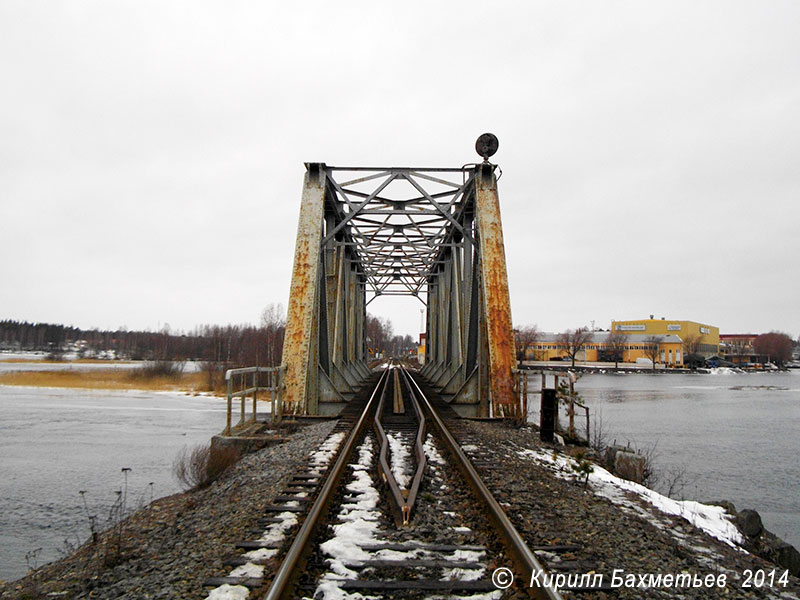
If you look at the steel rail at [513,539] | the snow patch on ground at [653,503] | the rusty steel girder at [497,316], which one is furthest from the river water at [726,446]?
the steel rail at [513,539]

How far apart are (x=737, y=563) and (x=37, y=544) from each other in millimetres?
8312

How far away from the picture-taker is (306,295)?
10.4 meters

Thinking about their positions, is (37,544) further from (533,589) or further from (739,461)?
(739,461)

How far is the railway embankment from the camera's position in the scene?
3.43 meters

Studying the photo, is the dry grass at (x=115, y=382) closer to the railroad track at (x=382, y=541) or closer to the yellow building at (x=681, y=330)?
the railroad track at (x=382, y=541)

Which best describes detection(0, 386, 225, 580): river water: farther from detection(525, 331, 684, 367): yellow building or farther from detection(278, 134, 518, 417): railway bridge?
detection(525, 331, 684, 367): yellow building

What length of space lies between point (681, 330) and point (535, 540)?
111 meters

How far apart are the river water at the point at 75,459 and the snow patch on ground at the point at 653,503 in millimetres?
6264

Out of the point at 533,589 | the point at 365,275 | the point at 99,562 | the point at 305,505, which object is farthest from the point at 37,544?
the point at 365,275

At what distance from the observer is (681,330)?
101188 millimetres

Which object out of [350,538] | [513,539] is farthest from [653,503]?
[350,538]

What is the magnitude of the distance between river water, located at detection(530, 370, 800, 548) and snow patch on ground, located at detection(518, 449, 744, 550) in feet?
9.11

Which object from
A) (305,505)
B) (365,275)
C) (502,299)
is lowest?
(305,505)

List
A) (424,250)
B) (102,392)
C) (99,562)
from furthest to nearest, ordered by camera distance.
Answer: (102,392) → (424,250) → (99,562)
